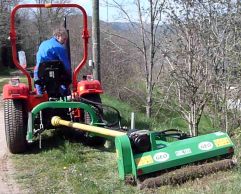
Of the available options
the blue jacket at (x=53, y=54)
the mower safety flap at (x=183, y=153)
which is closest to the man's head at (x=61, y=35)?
the blue jacket at (x=53, y=54)

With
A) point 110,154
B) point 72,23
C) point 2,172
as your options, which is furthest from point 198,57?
point 72,23

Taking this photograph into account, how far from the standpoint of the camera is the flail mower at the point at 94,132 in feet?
15.4

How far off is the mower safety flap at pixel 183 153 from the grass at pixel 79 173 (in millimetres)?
210

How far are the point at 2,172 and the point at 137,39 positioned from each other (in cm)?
839

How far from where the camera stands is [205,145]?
484 cm

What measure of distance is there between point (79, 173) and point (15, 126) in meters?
1.58

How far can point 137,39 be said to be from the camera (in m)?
13.7

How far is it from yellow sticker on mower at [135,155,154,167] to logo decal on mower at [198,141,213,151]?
0.54 m

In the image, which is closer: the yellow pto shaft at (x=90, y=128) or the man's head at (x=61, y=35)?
the yellow pto shaft at (x=90, y=128)

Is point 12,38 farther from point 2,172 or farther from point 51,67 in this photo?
point 2,172

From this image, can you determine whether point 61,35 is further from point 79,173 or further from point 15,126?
point 79,173

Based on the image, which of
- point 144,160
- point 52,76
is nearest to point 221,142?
point 144,160

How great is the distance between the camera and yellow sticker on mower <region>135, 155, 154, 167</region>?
4637 millimetres

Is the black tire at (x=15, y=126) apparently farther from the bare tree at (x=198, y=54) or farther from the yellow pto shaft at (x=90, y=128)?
the bare tree at (x=198, y=54)
